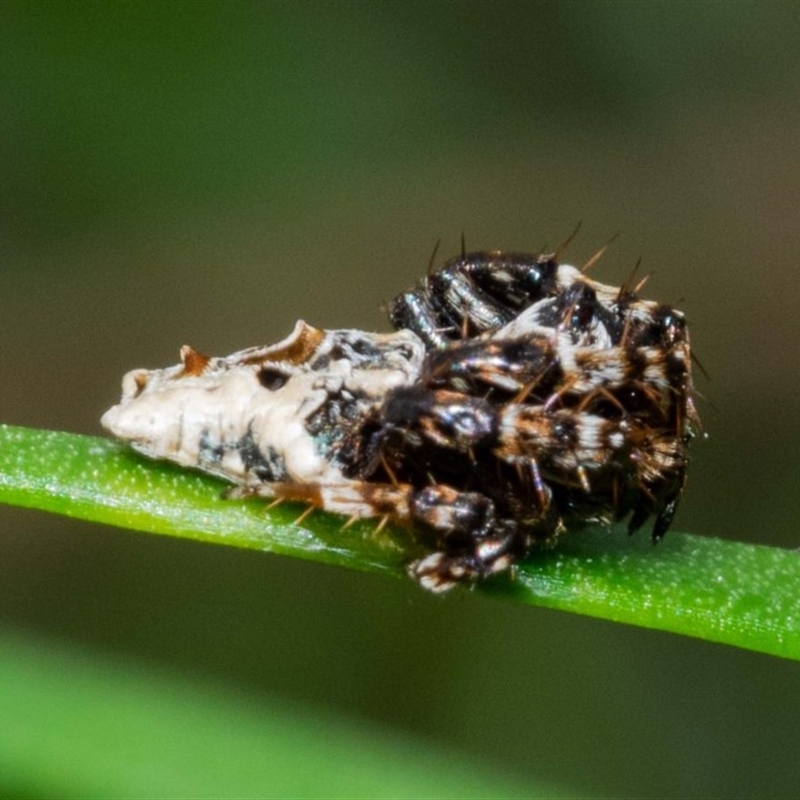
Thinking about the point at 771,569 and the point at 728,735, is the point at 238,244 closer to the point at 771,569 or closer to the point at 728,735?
the point at 728,735

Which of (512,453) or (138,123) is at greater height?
(138,123)

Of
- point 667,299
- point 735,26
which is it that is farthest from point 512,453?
point 735,26

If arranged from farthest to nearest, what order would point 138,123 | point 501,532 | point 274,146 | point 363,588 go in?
point 274,146 < point 138,123 < point 363,588 < point 501,532

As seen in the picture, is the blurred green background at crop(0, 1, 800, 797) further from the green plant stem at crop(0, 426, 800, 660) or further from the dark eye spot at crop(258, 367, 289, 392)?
the green plant stem at crop(0, 426, 800, 660)

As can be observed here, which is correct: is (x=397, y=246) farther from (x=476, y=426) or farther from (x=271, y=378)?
(x=476, y=426)

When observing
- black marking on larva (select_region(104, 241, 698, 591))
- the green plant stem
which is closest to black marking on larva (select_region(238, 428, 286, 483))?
black marking on larva (select_region(104, 241, 698, 591))

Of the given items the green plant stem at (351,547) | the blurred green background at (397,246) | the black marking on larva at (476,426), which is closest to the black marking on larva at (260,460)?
the black marking on larva at (476,426)
